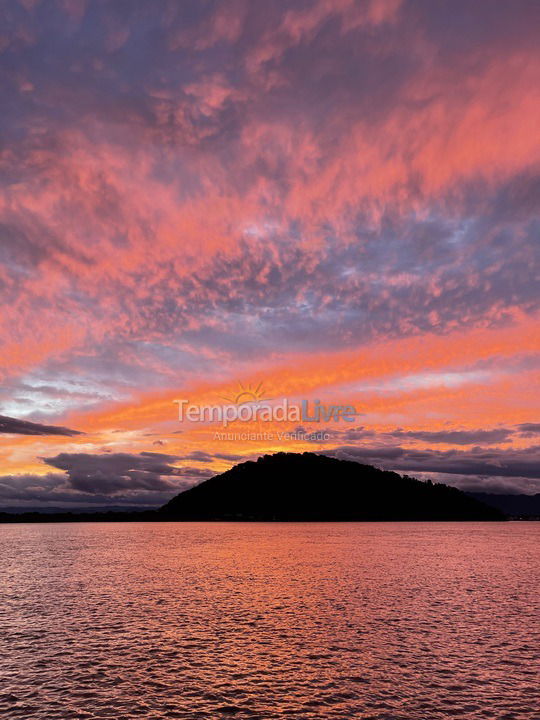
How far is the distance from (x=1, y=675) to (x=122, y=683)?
809 centimetres

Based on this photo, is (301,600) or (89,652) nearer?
(89,652)

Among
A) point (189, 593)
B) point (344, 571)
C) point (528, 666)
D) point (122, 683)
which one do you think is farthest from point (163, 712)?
point (344, 571)

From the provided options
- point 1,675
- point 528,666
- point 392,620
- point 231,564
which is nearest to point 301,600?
point 392,620

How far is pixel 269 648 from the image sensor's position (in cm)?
3997

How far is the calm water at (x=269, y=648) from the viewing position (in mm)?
28391

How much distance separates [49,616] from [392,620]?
33333mm

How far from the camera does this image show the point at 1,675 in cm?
3334

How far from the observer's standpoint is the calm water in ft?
93.1

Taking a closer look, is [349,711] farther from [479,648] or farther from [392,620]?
[392,620]

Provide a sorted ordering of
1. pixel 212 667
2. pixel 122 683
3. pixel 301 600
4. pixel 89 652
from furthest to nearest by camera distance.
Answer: pixel 301 600 → pixel 89 652 → pixel 212 667 → pixel 122 683

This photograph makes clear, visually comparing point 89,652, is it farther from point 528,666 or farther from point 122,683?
point 528,666

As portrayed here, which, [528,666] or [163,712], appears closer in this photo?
[163,712]

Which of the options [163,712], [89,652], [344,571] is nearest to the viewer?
[163,712]

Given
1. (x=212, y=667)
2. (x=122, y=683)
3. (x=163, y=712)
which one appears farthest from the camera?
(x=212, y=667)
